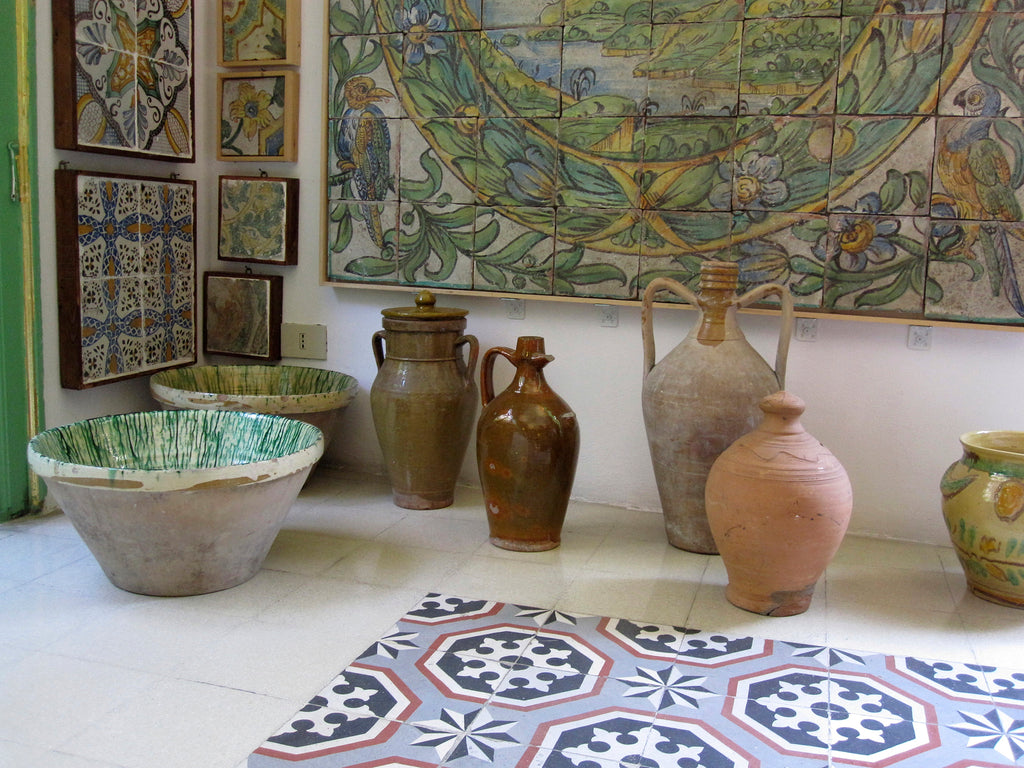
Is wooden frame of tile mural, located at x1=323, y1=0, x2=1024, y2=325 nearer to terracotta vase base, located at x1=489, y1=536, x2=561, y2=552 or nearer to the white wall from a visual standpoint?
the white wall

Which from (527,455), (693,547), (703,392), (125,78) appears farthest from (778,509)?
(125,78)

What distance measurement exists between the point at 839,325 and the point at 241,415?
1695 millimetres

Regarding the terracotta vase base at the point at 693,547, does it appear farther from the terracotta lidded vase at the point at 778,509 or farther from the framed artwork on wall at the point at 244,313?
the framed artwork on wall at the point at 244,313

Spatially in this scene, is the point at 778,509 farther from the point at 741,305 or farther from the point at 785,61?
the point at 785,61

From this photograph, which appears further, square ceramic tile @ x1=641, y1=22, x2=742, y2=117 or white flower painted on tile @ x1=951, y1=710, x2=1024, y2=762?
square ceramic tile @ x1=641, y1=22, x2=742, y2=117

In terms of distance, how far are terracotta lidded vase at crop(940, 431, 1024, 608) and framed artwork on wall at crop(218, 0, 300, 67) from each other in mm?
2337

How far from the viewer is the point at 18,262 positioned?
2576 millimetres

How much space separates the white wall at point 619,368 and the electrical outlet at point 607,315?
0.7 inches

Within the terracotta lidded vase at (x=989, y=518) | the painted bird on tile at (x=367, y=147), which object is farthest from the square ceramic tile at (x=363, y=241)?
the terracotta lidded vase at (x=989, y=518)

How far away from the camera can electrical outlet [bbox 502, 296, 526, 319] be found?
304 centimetres

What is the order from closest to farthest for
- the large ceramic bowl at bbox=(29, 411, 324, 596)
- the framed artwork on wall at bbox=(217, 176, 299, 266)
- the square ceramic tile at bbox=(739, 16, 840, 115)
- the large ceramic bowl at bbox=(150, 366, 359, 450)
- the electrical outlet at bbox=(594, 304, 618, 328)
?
the large ceramic bowl at bbox=(29, 411, 324, 596)
the square ceramic tile at bbox=(739, 16, 840, 115)
the large ceramic bowl at bbox=(150, 366, 359, 450)
the electrical outlet at bbox=(594, 304, 618, 328)
the framed artwork on wall at bbox=(217, 176, 299, 266)

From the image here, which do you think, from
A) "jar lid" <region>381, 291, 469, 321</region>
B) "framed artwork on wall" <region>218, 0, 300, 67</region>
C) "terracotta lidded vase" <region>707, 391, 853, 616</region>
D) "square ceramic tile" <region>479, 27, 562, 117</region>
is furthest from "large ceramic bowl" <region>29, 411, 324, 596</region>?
"framed artwork on wall" <region>218, 0, 300, 67</region>

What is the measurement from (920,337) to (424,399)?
142cm

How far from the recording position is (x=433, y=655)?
199 cm
